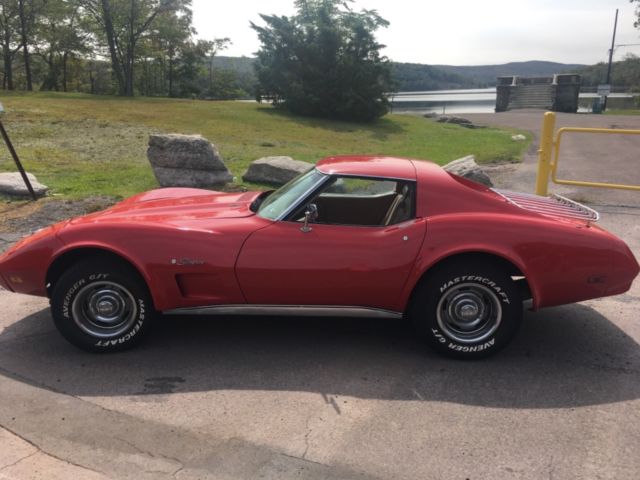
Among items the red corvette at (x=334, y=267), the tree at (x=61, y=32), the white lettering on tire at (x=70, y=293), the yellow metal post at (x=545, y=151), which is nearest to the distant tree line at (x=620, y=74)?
the tree at (x=61, y=32)

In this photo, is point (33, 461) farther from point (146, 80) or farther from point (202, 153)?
point (146, 80)

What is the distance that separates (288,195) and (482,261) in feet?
4.80

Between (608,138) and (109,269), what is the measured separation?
63.6 feet

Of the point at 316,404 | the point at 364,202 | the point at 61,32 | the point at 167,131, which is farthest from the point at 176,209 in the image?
the point at 61,32

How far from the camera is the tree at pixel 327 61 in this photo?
27.8 metres

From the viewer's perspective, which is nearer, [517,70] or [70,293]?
[70,293]

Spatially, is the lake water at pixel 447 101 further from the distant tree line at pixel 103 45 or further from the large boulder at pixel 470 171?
the large boulder at pixel 470 171

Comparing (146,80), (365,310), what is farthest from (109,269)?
(146,80)

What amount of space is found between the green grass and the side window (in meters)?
5.75

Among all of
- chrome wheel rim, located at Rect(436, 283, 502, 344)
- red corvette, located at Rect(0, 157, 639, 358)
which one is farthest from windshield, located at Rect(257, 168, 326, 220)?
chrome wheel rim, located at Rect(436, 283, 502, 344)

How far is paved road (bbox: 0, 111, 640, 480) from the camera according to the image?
2654 millimetres

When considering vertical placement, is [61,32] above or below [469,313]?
above

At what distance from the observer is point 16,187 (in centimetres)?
862

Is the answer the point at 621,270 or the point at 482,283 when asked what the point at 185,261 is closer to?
the point at 482,283
